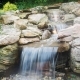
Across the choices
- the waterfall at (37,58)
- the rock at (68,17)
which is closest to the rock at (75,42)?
the waterfall at (37,58)

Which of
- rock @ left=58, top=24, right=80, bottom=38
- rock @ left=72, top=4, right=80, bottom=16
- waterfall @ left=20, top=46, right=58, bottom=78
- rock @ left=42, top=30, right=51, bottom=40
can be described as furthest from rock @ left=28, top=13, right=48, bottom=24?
waterfall @ left=20, top=46, right=58, bottom=78

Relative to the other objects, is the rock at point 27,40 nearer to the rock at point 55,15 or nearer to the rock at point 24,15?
the rock at point 24,15

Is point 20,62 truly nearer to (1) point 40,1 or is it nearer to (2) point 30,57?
(2) point 30,57

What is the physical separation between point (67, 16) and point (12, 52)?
3635 millimetres

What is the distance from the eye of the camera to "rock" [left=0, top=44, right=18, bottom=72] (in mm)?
8461

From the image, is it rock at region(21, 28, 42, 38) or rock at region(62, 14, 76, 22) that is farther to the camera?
rock at region(62, 14, 76, 22)

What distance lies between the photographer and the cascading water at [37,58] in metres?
8.48

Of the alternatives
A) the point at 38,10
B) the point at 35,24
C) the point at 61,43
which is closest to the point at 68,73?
the point at 61,43

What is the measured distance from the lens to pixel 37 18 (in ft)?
34.7

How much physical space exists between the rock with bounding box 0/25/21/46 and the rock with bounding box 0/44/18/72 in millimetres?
178

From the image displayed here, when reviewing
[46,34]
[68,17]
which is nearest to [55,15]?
[68,17]

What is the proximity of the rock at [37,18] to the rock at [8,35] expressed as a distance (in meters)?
1.16

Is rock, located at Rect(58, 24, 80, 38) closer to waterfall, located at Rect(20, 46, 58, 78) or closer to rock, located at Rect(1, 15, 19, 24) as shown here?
waterfall, located at Rect(20, 46, 58, 78)

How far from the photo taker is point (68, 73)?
337 inches
